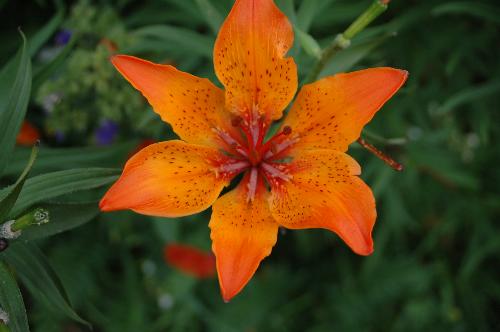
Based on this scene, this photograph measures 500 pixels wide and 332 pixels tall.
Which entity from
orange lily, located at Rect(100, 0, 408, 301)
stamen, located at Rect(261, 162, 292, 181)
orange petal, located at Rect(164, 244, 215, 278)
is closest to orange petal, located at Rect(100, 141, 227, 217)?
orange lily, located at Rect(100, 0, 408, 301)

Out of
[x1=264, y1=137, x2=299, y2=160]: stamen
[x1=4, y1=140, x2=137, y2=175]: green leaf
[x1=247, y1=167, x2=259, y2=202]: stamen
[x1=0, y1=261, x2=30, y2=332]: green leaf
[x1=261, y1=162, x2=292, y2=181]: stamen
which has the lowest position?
[x1=4, y1=140, x2=137, y2=175]: green leaf

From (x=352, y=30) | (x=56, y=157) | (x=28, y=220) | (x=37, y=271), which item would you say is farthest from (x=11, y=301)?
(x=352, y=30)

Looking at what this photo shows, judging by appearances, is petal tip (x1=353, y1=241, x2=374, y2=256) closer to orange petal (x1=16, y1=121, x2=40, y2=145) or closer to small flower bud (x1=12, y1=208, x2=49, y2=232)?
small flower bud (x1=12, y1=208, x2=49, y2=232)

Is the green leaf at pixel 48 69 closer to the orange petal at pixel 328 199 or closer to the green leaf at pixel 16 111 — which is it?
the green leaf at pixel 16 111

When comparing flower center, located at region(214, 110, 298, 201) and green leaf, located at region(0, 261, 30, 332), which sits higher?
flower center, located at region(214, 110, 298, 201)

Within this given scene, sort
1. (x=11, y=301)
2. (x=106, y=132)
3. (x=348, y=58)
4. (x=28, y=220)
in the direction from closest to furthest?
(x=28, y=220)
(x=11, y=301)
(x=348, y=58)
(x=106, y=132)

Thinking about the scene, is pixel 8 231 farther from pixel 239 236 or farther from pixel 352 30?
pixel 352 30

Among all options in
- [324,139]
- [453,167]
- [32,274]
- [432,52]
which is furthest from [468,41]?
[32,274]
